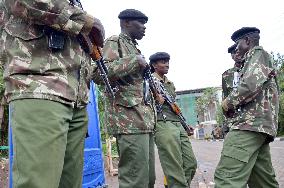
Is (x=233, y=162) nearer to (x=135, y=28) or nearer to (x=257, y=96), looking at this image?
(x=257, y=96)

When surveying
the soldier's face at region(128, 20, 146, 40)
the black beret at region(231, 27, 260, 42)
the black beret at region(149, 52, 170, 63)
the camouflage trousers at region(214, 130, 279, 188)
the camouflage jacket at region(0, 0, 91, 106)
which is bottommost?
the camouflage trousers at region(214, 130, 279, 188)

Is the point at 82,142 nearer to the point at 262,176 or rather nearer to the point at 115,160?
the point at 262,176

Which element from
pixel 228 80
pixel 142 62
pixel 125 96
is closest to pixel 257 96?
pixel 228 80

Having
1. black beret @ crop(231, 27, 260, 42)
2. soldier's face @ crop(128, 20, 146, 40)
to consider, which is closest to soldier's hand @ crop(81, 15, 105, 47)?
soldier's face @ crop(128, 20, 146, 40)

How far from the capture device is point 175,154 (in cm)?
426

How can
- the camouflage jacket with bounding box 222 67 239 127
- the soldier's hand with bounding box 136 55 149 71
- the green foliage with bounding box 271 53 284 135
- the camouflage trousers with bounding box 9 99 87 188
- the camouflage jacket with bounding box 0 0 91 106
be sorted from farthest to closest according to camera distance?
the green foliage with bounding box 271 53 284 135
the camouflage jacket with bounding box 222 67 239 127
the soldier's hand with bounding box 136 55 149 71
the camouflage jacket with bounding box 0 0 91 106
the camouflage trousers with bounding box 9 99 87 188

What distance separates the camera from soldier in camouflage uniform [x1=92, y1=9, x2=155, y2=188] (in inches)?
111

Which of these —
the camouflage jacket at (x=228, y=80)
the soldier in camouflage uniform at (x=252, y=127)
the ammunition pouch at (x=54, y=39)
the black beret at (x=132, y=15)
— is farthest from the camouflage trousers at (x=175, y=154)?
the ammunition pouch at (x=54, y=39)

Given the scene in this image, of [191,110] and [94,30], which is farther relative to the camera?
[191,110]

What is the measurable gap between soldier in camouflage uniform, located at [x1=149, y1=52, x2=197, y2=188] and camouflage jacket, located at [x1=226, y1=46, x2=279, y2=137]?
3.46ft

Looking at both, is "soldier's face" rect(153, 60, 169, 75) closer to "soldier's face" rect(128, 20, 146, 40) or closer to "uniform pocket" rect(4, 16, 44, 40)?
"soldier's face" rect(128, 20, 146, 40)

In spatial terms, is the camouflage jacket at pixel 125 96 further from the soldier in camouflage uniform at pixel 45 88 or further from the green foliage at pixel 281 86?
the green foliage at pixel 281 86

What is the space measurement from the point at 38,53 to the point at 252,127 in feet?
6.36

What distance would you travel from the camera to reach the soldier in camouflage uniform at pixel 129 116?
9.22 feet
